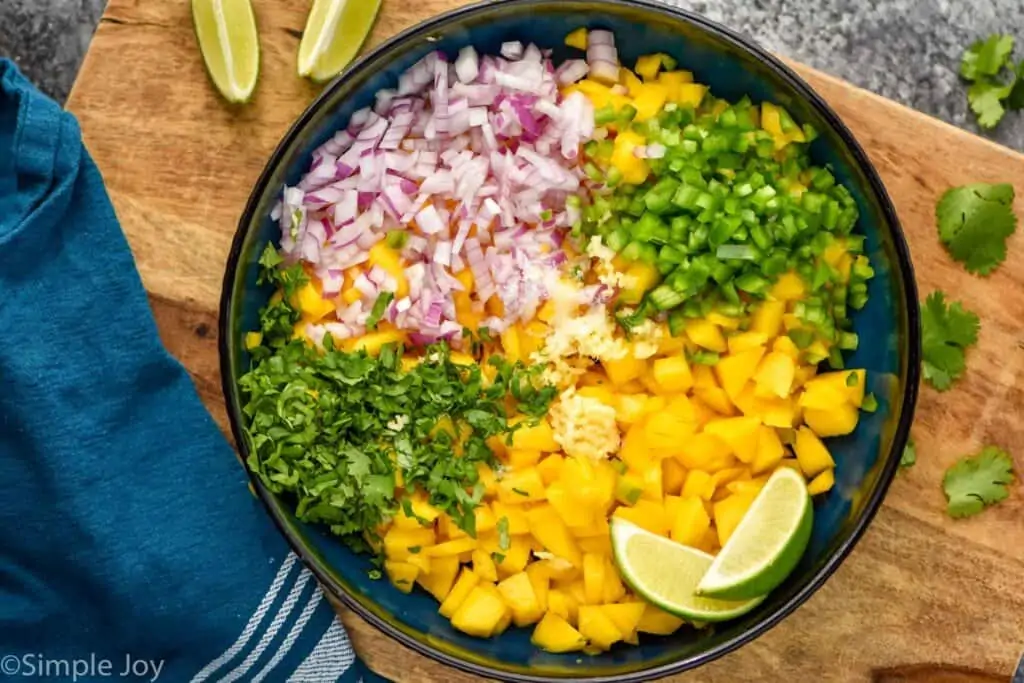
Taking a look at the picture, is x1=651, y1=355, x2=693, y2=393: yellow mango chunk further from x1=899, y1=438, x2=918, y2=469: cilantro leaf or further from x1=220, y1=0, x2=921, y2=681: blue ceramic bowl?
x1=899, y1=438, x2=918, y2=469: cilantro leaf

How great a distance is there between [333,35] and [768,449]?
980 mm

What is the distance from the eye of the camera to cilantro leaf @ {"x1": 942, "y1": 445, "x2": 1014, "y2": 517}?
5.88 ft

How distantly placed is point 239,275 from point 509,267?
17.1 inches

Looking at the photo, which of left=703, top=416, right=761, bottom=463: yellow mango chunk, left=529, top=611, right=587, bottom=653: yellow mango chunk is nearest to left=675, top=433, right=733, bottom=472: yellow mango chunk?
left=703, top=416, right=761, bottom=463: yellow mango chunk

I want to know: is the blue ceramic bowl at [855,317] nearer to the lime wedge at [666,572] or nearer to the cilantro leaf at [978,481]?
the lime wedge at [666,572]

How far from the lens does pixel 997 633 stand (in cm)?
184

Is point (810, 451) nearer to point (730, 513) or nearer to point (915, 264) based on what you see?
point (730, 513)

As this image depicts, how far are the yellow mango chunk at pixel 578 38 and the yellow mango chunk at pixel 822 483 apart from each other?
2.62ft

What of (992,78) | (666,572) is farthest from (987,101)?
(666,572)

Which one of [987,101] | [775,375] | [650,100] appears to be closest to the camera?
[775,375]

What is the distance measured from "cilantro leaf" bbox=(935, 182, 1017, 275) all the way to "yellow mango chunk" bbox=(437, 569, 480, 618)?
3.13 feet

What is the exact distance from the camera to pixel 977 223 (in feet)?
5.78

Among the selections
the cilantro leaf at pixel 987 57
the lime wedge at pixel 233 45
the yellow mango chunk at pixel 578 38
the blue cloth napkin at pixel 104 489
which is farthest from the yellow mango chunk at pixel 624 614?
the cilantro leaf at pixel 987 57

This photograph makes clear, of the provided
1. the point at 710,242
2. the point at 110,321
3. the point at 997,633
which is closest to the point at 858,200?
the point at 710,242
